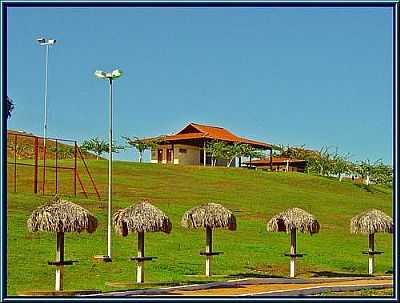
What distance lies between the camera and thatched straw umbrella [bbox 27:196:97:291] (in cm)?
1786

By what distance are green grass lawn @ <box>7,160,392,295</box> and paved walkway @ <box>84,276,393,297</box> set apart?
49.8 inches

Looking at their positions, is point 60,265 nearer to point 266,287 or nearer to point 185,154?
point 266,287

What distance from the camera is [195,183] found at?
52.9 metres

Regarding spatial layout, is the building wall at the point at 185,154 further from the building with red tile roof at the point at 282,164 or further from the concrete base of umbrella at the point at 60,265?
the concrete base of umbrella at the point at 60,265

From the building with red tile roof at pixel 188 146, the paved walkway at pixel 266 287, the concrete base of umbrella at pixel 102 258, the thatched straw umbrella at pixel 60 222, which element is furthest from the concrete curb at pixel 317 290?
the building with red tile roof at pixel 188 146

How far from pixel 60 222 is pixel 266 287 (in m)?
5.28

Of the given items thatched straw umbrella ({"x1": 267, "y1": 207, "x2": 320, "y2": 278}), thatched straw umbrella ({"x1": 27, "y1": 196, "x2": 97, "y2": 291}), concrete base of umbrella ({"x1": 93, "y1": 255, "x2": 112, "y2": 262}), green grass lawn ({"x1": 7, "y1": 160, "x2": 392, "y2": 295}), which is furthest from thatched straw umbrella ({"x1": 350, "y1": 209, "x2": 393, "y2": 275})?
thatched straw umbrella ({"x1": 27, "y1": 196, "x2": 97, "y2": 291})

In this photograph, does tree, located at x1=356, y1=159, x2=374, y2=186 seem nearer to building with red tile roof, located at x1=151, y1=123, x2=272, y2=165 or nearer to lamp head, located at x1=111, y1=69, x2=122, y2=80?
building with red tile roof, located at x1=151, y1=123, x2=272, y2=165

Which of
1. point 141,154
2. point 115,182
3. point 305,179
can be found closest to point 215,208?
point 115,182

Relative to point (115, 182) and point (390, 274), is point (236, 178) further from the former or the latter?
point (390, 274)

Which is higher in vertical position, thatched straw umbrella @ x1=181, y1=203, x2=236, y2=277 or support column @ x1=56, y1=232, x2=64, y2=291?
thatched straw umbrella @ x1=181, y1=203, x2=236, y2=277

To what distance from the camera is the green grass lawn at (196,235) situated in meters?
22.2

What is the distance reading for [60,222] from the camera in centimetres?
1809

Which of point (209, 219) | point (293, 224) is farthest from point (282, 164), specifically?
point (209, 219)
